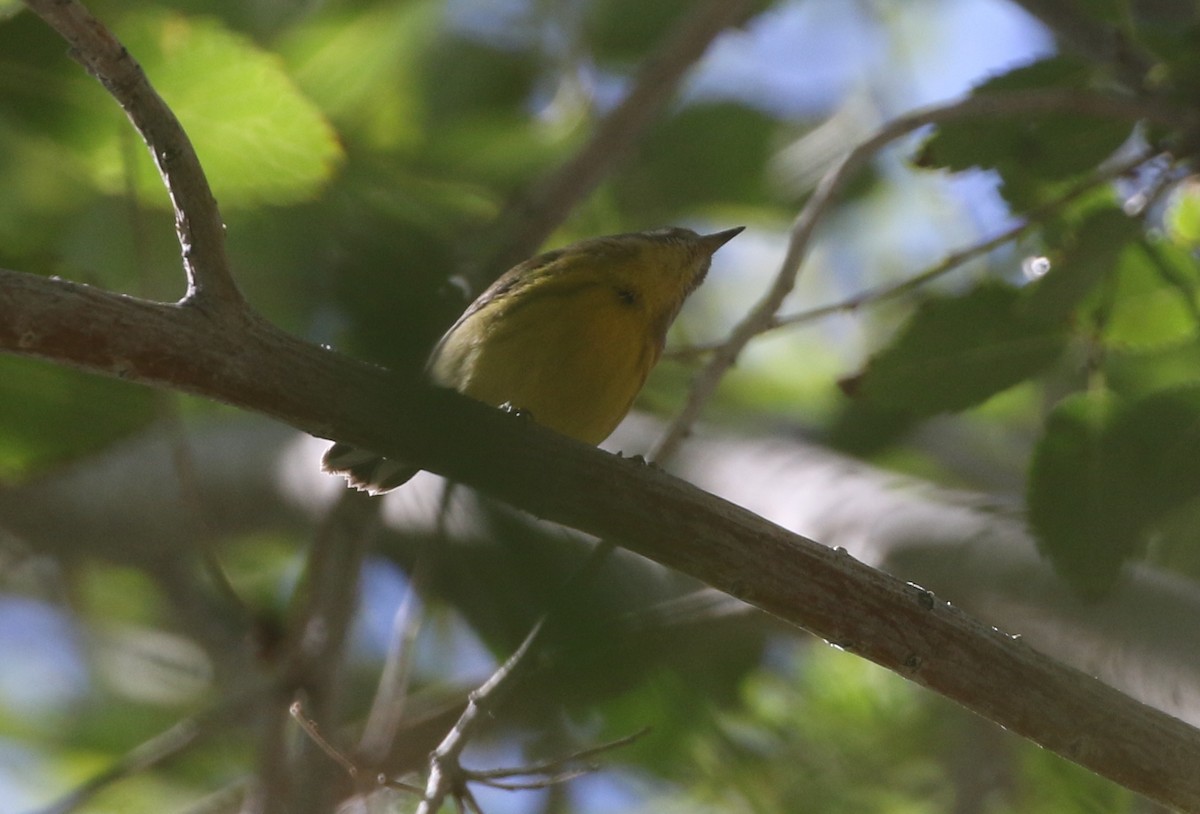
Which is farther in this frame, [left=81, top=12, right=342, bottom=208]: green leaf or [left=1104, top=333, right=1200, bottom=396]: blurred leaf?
[left=1104, top=333, right=1200, bottom=396]: blurred leaf

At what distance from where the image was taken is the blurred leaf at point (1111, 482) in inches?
112

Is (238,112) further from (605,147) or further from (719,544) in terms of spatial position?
(719,544)

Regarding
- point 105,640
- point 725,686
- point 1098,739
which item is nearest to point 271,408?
point 1098,739

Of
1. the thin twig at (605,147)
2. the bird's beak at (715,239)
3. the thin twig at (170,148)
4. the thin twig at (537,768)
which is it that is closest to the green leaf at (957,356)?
the bird's beak at (715,239)

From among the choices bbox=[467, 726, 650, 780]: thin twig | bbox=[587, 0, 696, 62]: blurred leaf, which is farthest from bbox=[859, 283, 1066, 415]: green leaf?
bbox=[587, 0, 696, 62]: blurred leaf

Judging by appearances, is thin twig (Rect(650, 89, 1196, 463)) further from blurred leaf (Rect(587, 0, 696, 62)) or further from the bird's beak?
blurred leaf (Rect(587, 0, 696, 62))

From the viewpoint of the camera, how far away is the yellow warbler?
131 inches

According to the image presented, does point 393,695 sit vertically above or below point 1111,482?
below

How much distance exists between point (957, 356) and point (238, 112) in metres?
1.96

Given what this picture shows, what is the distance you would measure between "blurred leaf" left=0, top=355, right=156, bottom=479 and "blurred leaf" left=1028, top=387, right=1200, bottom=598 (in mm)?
2283

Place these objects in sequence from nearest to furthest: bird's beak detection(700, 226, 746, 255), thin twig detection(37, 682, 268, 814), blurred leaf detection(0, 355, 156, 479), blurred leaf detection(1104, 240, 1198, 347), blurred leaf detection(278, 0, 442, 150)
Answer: thin twig detection(37, 682, 268, 814), blurred leaf detection(0, 355, 156, 479), blurred leaf detection(1104, 240, 1198, 347), bird's beak detection(700, 226, 746, 255), blurred leaf detection(278, 0, 442, 150)

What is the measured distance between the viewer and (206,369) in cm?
197

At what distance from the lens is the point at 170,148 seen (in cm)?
211

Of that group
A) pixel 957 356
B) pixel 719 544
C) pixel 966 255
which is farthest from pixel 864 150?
pixel 719 544
